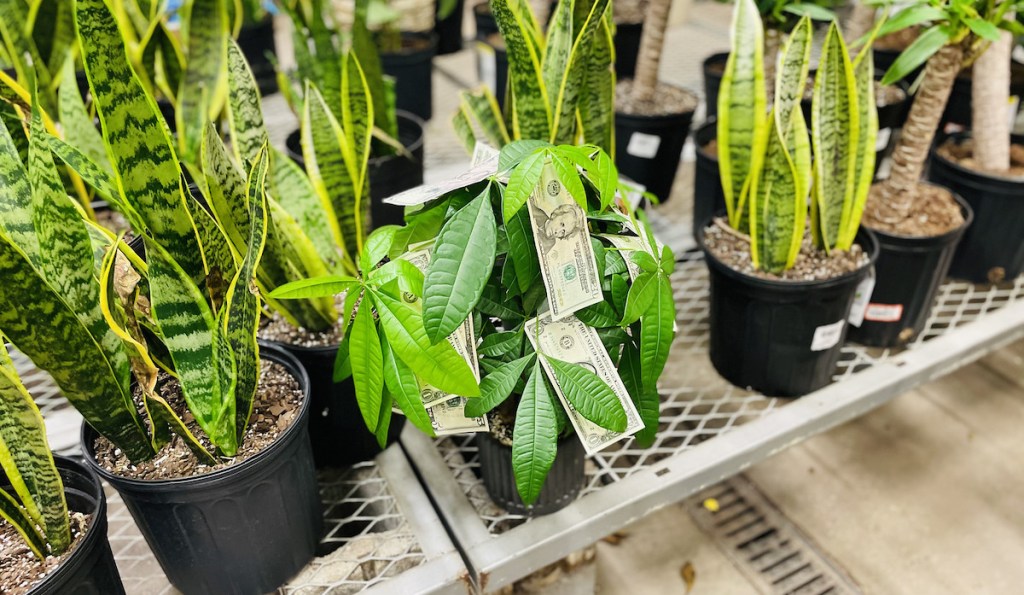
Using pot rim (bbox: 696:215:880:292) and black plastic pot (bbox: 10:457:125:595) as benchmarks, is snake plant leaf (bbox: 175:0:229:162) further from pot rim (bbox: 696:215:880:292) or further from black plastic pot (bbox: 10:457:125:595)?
pot rim (bbox: 696:215:880:292)

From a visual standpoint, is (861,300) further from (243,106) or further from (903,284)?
Result: (243,106)

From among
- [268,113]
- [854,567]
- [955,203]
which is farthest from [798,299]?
[268,113]

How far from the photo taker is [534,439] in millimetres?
852

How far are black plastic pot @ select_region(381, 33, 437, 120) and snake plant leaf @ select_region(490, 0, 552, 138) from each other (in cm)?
98

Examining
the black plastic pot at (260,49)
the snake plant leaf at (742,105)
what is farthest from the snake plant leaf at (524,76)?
the black plastic pot at (260,49)

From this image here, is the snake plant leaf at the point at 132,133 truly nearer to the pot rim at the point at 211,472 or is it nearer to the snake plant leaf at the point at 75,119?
the pot rim at the point at 211,472

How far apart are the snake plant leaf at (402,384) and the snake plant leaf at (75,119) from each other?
22.6 inches

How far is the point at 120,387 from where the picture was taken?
0.84 m

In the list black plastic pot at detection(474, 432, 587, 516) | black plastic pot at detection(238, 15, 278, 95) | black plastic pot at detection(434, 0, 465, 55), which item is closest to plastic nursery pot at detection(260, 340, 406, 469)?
black plastic pot at detection(474, 432, 587, 516)

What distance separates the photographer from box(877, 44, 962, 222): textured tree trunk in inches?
49.8

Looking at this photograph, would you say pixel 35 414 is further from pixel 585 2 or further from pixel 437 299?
pixel 585 2

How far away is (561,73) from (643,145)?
2.12ft

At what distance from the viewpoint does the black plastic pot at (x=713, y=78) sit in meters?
1.92

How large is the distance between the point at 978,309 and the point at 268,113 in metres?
1.88
